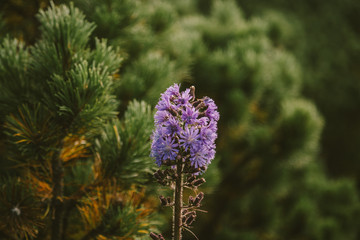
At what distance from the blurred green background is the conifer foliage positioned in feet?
0.89

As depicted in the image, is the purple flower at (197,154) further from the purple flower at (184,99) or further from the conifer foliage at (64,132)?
the conifer foliage at (64,132)

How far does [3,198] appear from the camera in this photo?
3.21ft

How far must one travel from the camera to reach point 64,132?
1024 millimetres

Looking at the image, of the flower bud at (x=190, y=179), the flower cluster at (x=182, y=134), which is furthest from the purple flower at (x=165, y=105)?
the flower bud at (x=190, y=179)

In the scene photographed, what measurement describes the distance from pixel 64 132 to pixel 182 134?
19.5 inches

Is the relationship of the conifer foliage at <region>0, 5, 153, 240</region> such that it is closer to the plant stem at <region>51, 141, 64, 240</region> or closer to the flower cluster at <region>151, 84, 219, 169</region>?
the plant stem at <region>51, 141, 64, 240</region>

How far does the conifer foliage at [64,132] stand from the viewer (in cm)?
98

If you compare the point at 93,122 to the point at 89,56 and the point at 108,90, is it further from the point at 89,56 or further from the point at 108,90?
the point at 89,56

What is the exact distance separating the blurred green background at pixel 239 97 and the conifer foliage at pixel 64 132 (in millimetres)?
272

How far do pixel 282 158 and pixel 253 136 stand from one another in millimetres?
319

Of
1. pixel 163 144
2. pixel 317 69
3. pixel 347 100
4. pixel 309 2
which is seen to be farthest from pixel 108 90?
pixel 309 2

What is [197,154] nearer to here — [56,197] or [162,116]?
[162,116]

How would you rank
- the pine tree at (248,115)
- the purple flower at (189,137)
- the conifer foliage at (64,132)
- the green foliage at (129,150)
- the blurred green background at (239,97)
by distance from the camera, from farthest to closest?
the pine tree at (248,115)
the blurred green background at (239,97)
the green foliage at (129,150)
the conifer foliage at (64,132)
the purple flower at (189,137)

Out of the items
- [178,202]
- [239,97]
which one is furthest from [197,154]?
[239,97]
